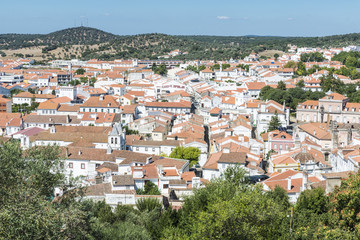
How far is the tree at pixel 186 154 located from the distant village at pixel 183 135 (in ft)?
0.62

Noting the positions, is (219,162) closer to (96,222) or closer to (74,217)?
(96,222)

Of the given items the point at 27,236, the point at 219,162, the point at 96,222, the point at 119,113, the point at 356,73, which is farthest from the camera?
the point at 356,73

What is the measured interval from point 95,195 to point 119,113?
1182 inches

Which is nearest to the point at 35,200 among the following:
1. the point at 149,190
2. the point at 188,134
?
the point at 149,190

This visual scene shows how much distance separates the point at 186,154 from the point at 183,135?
6675 mm

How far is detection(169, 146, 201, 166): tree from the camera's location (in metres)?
40.0

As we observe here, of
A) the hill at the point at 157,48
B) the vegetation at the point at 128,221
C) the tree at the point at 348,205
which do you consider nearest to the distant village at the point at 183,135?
the vegetation at the point at 128,221

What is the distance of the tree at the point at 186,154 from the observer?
1575 inches

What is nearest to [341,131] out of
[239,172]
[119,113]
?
[239,172]

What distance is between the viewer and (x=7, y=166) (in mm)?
16781

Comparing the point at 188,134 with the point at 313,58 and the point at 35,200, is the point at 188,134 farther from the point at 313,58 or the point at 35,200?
the point at 313,58

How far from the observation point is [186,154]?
40.2 metres

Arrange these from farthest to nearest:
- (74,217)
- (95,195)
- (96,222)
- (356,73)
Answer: (356,73), (95,195), (96,222), (74,217)

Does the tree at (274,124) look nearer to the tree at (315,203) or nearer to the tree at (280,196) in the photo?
the tree at (280,196)
